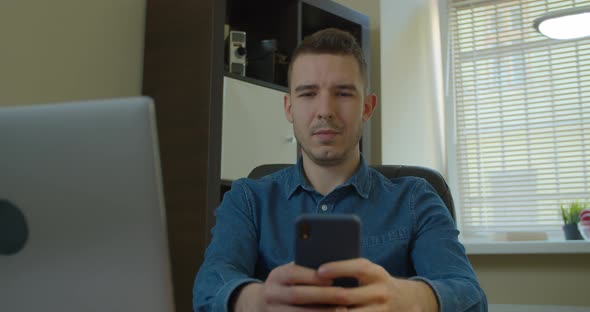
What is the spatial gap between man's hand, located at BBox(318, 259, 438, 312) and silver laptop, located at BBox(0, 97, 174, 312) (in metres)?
0.19

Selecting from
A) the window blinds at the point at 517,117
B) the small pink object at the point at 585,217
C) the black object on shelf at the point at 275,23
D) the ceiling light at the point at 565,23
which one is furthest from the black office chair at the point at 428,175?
the window blinds at the point at 517,117

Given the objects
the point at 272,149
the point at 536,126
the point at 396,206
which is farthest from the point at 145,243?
the point at 536,126

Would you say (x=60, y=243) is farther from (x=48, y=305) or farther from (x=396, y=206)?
(x=396, y=206)

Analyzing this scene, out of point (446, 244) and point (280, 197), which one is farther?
point (280, 197)

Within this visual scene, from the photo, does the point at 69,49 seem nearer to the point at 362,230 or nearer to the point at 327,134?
the point at 327,134

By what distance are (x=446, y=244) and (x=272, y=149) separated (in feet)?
4.82

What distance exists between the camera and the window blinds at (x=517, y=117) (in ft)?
10.8

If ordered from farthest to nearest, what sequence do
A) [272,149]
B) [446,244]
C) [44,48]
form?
[272,149] < [44,48] < [446,244]

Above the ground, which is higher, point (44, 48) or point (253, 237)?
point (44, 48)

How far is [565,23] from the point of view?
2701mm

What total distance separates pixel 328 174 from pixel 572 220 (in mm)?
2302

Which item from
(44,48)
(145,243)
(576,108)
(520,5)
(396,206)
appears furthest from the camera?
(520,5)

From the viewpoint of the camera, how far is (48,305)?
65 cm

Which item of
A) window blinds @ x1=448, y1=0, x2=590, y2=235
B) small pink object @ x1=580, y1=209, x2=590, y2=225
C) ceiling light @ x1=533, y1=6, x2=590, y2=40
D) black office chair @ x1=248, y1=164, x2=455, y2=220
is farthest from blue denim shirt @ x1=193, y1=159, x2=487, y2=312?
window blinds @ x1=448, y1=0, x2=590, y2=235
